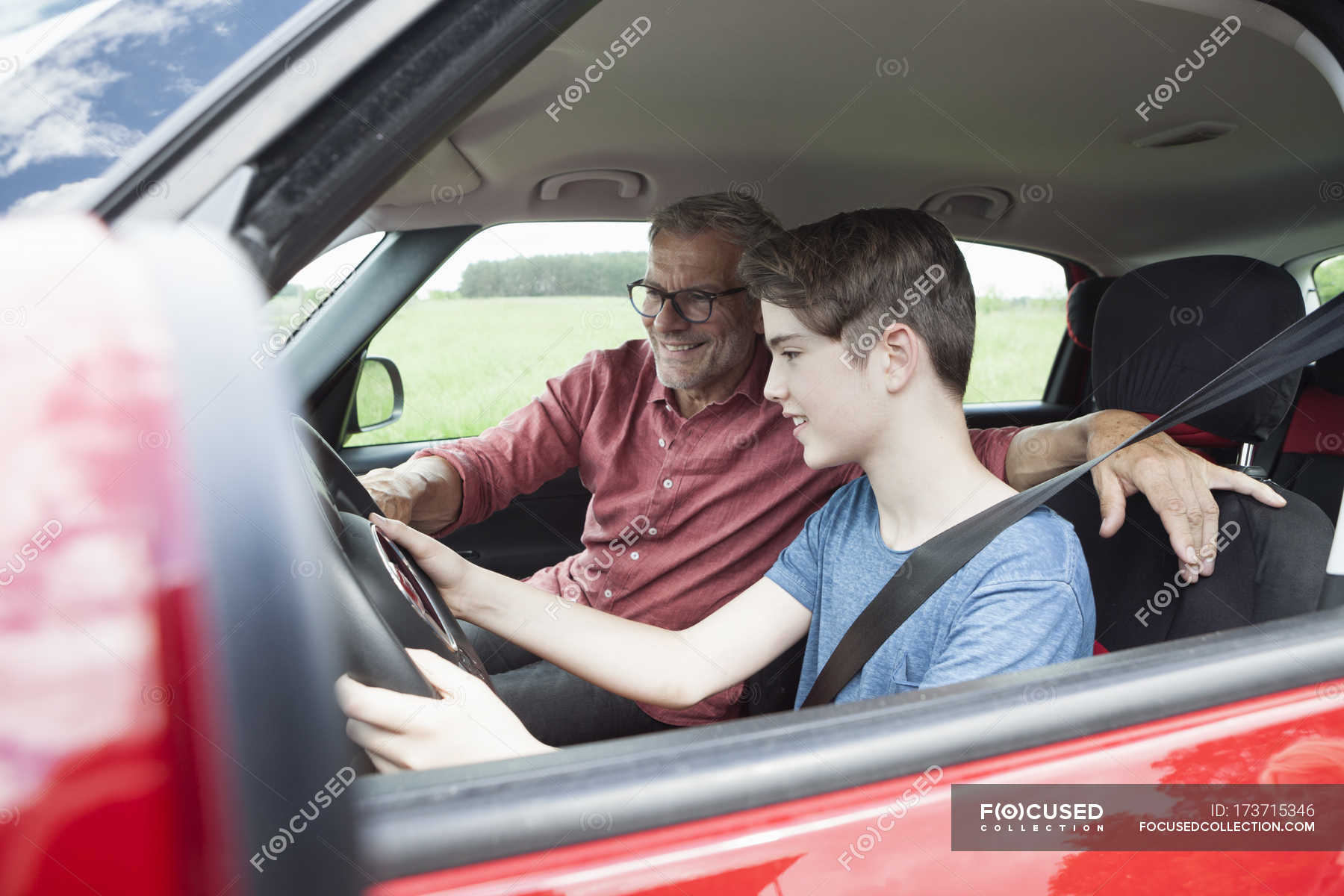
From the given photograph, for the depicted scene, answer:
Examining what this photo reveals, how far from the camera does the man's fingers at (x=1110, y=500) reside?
1429mm

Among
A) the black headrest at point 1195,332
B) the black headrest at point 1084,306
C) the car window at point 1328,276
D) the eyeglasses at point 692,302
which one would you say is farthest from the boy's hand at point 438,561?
the car window at point 1328,276

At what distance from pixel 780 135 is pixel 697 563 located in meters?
1.06

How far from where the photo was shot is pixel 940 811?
2.30 ft

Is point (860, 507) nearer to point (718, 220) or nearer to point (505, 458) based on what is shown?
point (718, 220)

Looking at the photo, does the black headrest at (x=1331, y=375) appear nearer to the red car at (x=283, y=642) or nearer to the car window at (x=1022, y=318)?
the car window at (x=1022, y=318)

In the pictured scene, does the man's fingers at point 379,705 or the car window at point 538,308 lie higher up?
the car window at point 538,308

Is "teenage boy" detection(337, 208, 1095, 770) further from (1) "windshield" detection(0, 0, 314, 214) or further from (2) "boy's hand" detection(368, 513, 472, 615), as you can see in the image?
(1) "windshield" detection(0, 0, 314, 214)

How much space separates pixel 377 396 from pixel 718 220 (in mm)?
1089

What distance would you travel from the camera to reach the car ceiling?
1717 mm

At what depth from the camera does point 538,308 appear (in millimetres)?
8453

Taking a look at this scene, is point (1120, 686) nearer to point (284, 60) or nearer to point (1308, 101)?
point (284, 60)

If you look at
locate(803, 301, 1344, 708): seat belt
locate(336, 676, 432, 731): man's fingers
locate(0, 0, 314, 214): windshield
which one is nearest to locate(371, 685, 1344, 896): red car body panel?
locate(336, 676, 432, 731): man's fingers

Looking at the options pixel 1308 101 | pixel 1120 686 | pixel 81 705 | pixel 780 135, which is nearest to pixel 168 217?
pixel 81 705

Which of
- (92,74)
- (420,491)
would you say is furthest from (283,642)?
(420,491)
